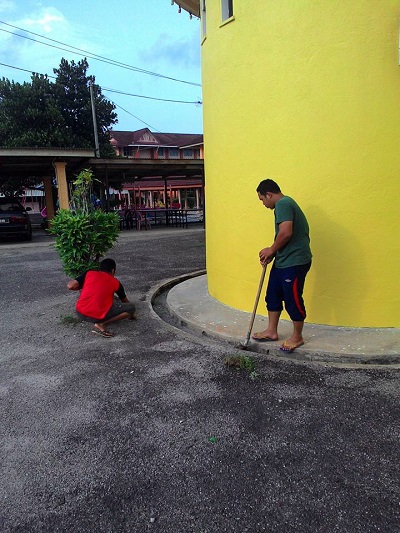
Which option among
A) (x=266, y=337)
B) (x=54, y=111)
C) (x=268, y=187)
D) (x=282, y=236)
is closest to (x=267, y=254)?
(x=282, y=236)

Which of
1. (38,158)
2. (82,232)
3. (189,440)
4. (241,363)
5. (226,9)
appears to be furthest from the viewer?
(38,158)

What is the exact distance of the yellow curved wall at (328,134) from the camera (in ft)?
13.6

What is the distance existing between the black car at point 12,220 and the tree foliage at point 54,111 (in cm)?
694

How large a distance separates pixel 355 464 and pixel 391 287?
2.52 meters

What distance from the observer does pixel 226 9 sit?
200 inches

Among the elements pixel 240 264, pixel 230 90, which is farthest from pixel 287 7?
pixel 240 264

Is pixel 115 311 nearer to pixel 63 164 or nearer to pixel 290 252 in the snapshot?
pixel 290 252

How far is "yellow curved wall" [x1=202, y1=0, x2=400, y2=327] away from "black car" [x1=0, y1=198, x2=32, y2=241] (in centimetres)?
1285

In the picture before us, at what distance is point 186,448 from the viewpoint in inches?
104

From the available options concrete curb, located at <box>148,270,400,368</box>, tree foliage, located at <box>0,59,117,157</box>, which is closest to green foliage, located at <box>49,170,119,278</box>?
concrete curb, located at <box>148,270,400,368</box>

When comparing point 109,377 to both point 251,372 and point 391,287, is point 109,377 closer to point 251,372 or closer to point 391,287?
point 251,372

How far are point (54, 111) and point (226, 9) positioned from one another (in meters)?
20.7

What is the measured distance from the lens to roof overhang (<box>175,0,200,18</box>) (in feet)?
22.6

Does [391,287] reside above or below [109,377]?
above
